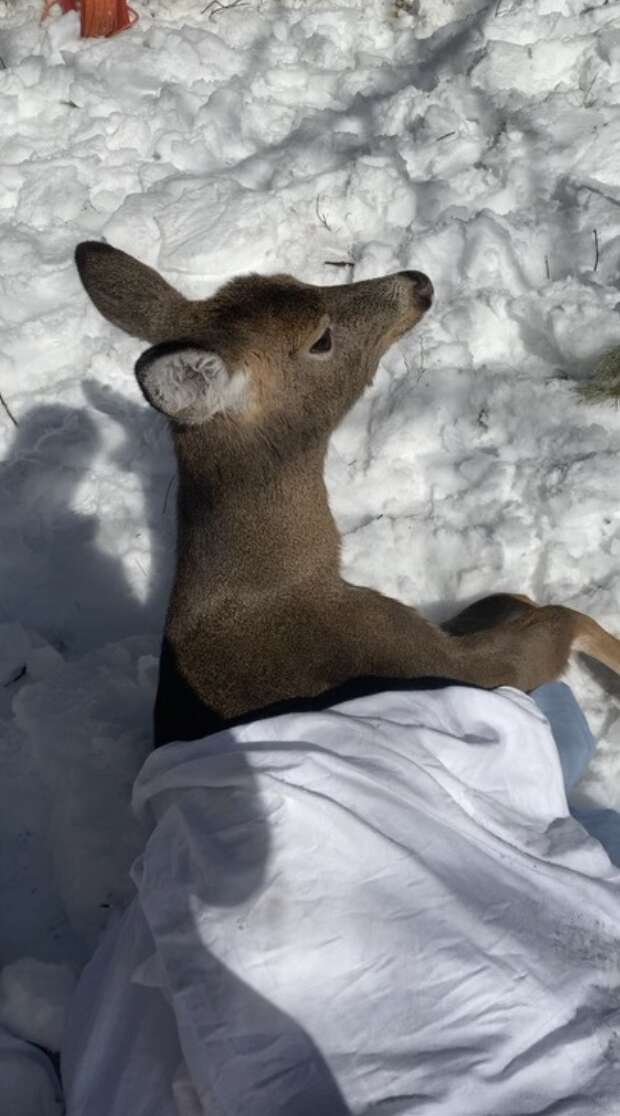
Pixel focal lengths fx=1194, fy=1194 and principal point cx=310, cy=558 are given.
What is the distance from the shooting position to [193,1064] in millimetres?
2246

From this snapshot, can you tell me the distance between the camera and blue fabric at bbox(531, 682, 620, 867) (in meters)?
3.16

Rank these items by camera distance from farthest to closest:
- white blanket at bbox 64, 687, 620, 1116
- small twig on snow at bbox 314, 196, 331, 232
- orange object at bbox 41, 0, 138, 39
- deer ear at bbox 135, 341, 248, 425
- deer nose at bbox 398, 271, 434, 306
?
orange object at bbox 41, 0, 138, 39 → small twig on snow at bbox 314, 196, 331, 232 → deer nose at bbox 398, 271, 434, 306 → deer ear at bbox 135, 341, 248, 425 → white blanket at bbox 64, 687, 620, 1116

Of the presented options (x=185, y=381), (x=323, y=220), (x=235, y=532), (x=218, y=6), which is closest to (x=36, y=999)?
(x=235, y=532)

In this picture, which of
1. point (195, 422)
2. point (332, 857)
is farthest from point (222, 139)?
point (332, 857)

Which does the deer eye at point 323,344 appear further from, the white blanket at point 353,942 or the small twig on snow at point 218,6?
the small twig on snow at point 218,6

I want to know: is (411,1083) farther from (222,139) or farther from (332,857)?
(222,139)

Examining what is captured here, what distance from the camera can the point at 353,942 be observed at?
2338 millimetres

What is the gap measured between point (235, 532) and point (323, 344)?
0.64 m

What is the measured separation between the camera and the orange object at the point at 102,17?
5.57m

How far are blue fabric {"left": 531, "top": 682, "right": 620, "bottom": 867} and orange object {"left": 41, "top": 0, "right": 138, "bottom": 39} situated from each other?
12.8 feet

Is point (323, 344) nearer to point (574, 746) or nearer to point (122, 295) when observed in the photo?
point (122, 295)

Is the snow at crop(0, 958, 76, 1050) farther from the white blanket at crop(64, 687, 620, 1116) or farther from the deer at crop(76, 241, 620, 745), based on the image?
the deer at crop(76, 241, 620, 745)

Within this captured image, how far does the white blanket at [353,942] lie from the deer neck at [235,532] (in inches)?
22.0

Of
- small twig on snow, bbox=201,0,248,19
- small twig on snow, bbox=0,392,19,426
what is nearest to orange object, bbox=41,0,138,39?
small twig on snow, bbox=201,0,248,19
